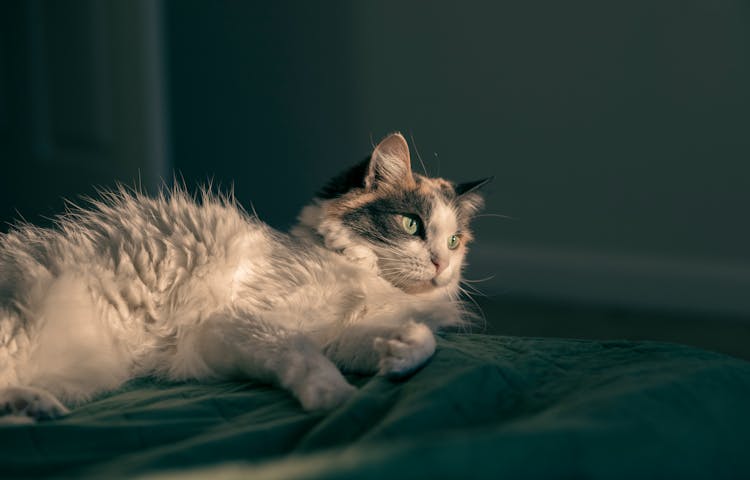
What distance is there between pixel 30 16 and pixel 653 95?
2.90m

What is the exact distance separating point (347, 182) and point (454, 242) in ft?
0.89

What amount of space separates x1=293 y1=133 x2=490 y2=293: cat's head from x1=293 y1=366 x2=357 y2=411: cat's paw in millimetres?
406

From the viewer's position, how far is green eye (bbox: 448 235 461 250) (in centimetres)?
152

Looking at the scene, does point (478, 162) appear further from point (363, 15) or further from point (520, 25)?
point (363, 15)

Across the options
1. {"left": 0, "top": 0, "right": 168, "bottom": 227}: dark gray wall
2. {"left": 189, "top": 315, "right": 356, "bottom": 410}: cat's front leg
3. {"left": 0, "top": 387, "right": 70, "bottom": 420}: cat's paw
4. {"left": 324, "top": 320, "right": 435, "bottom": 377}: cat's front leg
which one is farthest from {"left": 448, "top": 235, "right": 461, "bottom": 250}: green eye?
{"left": 0, "top": 0, "right": 168, "bottom": 227}: dark gray wall

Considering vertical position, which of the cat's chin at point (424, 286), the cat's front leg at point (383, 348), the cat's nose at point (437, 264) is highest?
the cat's nose at point (437, 264)

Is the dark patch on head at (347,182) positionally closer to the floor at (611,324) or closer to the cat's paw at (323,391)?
the cat's paw at (323,391)

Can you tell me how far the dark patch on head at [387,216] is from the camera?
4.71 ft

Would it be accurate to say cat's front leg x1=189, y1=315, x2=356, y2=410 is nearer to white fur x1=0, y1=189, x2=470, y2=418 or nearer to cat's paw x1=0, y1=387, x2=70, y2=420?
white fur x1=0, y1=189, x2=470, y2=418

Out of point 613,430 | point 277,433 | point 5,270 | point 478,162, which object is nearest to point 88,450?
point 277,433

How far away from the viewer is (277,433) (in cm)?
91

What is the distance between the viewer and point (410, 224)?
1.47m

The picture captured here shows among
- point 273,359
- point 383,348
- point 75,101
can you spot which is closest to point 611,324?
point 383,348

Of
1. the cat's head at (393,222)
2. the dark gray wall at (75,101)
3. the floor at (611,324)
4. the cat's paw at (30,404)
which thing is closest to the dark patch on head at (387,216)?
the cat's head at (393,222)
